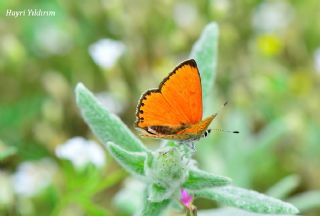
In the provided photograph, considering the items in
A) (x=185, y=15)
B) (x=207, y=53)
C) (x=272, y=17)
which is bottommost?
(x=207, y=53)

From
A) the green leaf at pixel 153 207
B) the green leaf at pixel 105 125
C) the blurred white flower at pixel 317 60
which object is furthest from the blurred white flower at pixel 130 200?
the blurred white flower at pixel 317 60

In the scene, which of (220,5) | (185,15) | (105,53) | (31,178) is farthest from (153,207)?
(185,15)

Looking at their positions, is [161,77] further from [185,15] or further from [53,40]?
[53,40]

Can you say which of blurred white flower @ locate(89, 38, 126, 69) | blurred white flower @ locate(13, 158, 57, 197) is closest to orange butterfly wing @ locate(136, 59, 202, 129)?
blurred white flower @ locate(13, 158, 57, 197)

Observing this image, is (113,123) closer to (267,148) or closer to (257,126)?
(267,148)

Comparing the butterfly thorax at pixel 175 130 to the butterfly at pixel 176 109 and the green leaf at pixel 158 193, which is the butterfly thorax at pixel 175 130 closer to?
the butterfly at pixel 176 109

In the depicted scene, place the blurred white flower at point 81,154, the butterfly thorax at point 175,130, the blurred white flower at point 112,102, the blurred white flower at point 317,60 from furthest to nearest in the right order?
the blurred white flower at point 317,60
the blurred white flower at point 112,102
the blurred white flower at point 81,154
the butterfly thorax at point 175,130
